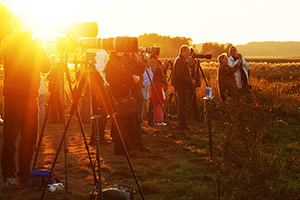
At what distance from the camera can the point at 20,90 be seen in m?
5.47

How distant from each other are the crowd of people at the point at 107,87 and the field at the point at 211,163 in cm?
40

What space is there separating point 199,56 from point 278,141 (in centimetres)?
328

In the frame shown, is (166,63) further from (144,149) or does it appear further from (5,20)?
(5,20)

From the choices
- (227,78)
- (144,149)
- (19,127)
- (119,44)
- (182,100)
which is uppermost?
(119,44)

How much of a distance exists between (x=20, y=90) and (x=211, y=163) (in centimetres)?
340

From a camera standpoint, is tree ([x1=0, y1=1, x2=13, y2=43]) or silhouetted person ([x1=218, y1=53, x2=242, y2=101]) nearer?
silhouetted person ([x1=218, y1=53, x2=242, y2=101])

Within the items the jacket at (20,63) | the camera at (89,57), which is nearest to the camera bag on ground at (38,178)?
the jacket at (20,63)

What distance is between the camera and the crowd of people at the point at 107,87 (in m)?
5.48

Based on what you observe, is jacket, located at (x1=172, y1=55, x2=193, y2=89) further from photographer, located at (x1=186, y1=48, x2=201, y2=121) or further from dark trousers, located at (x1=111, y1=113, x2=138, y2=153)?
dark trousers, located at (x1=111, y1=113, x2=138, y2=153)

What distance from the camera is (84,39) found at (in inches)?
188

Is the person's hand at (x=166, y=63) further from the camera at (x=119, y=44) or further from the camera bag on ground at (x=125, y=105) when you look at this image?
the camera at (x=119, y=44)

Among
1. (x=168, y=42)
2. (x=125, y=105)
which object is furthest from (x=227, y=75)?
(x=168, y=42)

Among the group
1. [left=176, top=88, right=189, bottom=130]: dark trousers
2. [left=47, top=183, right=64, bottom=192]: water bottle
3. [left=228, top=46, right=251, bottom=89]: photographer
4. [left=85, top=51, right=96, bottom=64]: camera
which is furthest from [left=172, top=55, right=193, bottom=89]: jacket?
[left=85, top=51, right=96, bottom=64]: camera

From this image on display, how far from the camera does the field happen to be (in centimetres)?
475
